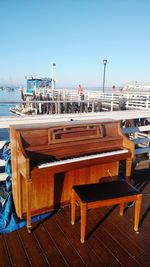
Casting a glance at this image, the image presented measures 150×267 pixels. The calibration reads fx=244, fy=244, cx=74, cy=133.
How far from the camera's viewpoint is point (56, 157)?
2885mm

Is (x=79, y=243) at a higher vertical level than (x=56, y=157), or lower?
lower

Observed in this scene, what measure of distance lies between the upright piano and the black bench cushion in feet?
0.94

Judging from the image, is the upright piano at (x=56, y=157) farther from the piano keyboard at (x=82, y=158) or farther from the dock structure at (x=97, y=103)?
the dock structure at (x=97, y=103)

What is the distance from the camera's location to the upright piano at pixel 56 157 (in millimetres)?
2691

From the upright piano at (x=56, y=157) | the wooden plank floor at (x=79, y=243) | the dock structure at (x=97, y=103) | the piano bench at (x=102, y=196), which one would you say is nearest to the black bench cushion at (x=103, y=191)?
the piano bench at (x=102, y=196)

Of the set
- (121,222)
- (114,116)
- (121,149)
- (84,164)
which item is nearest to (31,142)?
(84,164)

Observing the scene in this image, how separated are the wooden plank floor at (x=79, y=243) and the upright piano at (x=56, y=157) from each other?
0.23 meters

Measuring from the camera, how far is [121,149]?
3281 mm

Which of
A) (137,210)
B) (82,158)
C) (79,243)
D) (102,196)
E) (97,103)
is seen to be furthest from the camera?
(97,103)

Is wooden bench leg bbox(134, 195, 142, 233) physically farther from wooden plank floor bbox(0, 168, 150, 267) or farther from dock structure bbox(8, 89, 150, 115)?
dock structure bbox(8, 89, 150, 115)

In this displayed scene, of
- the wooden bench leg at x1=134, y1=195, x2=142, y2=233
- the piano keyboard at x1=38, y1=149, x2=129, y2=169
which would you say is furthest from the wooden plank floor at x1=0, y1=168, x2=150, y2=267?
the piano keyboard at x1=38, y1=149, x2=129, y2=169

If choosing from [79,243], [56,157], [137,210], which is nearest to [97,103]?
[56,157]

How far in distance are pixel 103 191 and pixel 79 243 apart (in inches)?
24.1

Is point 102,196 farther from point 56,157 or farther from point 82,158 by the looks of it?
point 56,157
